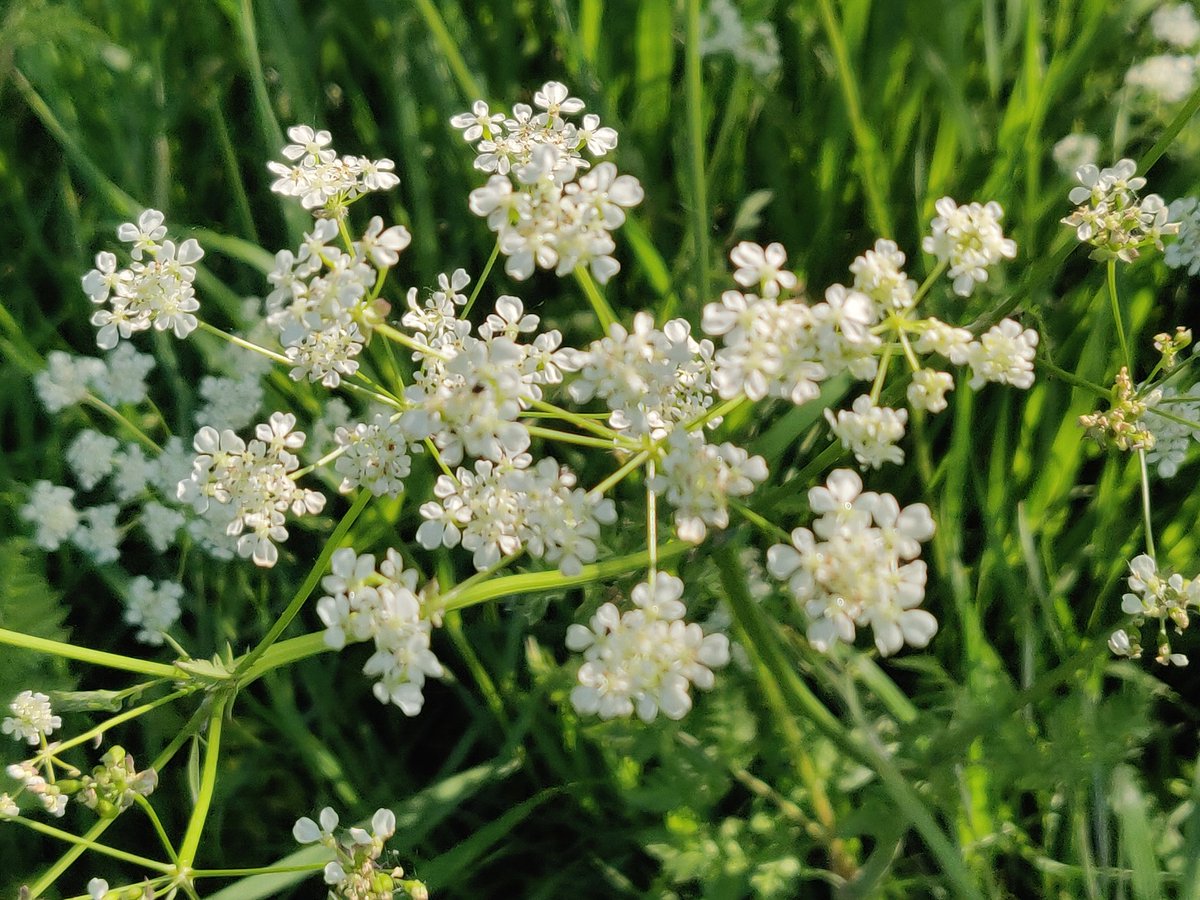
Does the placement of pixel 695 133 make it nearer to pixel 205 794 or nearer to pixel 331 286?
pixel 331 286

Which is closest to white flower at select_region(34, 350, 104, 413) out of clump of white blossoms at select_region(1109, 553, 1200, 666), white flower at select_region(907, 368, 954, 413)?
white flower at select_region(907, 368, 954, 413)

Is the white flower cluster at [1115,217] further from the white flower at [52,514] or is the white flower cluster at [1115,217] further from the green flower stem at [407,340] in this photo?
the white flower at [52,514]

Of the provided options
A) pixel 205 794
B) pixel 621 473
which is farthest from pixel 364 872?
pixel 621 473

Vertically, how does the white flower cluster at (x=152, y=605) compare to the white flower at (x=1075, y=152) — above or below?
below

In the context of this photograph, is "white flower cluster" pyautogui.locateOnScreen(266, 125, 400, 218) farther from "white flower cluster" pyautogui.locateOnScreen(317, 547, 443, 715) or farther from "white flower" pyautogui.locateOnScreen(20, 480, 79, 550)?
"white flower" pyautogui.locateOnScreen(20, 480, 79, 550)

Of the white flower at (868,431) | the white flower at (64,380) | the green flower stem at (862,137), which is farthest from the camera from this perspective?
the white flower at (64,380)

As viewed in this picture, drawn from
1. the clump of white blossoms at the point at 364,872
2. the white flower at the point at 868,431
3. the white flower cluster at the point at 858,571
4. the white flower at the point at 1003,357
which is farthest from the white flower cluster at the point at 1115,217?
the clump of white blossoms at the point at 364,872
